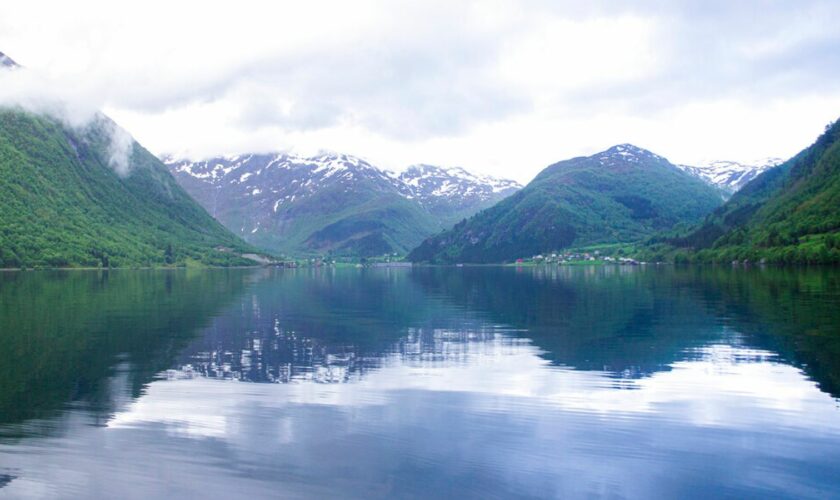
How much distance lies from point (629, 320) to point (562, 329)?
8.27 metres

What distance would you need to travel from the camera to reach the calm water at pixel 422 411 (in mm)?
17234

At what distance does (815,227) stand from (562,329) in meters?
173

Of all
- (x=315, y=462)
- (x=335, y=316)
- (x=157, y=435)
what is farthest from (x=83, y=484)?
(x=335, y=316)

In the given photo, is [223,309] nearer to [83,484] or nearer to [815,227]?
[83,484]

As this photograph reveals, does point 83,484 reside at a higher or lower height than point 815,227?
lower

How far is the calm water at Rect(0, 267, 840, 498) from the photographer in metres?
17.2

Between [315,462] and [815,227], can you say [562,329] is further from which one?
[815,227]

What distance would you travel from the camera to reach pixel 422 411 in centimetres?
2444

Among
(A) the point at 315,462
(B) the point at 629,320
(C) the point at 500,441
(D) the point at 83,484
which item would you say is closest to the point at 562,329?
(B) the point at 629,320

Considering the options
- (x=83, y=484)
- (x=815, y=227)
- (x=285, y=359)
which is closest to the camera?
(x=83, y=484)

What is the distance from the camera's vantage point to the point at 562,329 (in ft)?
161

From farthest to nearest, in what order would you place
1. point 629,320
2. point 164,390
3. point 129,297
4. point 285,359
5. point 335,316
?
point 129,297, point 335,316, point 629,320, point 285,359, point 164,390

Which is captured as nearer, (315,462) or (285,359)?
(315,462)

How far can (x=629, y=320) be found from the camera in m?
54.2
